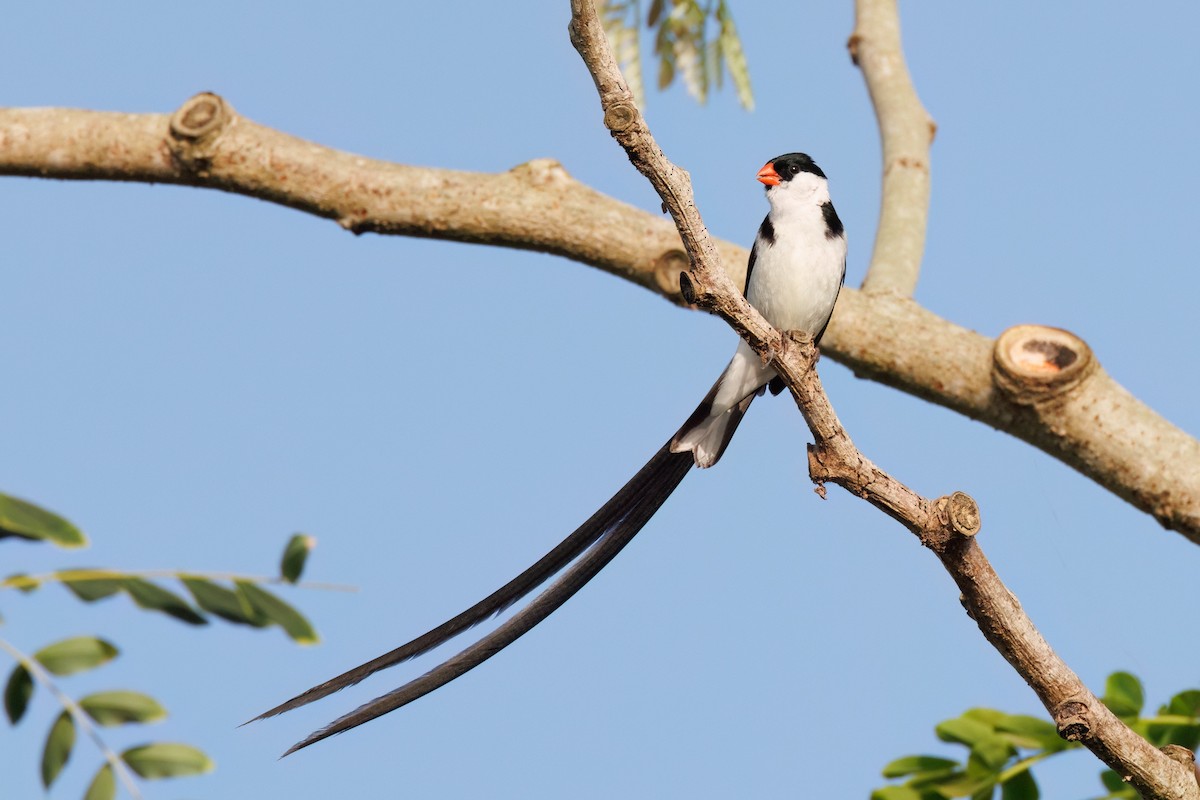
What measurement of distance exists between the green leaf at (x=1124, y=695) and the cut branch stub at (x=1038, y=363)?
53cm

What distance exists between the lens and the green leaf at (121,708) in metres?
1.31

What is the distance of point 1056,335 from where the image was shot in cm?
240

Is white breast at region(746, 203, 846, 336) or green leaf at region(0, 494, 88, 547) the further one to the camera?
white breast at region(746, 203, 846, 336)

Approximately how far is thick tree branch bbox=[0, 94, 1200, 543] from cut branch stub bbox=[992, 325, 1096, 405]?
0.24ft

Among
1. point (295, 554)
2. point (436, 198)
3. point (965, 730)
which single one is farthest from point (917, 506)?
point (436, 198)

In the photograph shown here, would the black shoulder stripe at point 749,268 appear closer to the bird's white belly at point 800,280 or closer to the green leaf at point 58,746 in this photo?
the bird's white belly at point 800,280

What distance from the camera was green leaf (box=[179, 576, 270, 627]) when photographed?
130 cm

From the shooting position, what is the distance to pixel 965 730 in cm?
207

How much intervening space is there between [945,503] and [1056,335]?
787 millimetres

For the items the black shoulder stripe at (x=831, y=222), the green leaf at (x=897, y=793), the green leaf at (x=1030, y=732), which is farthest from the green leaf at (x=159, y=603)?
the black shoulder stripe at (x=831, y=222)

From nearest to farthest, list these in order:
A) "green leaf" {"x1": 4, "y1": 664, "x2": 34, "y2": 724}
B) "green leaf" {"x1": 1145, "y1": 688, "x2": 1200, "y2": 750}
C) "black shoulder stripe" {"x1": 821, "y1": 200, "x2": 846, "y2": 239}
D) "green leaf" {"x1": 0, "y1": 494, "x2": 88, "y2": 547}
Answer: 1. "green leaf" {"x1": 0, "y1": 494, "x2": 88, "y2": 547}
2. "green leaf" {"x1": 4, "y1": 664, "x2": 34, "y2": 724}
3. "green leaf" {"x1": 1145, "y1": 688, "x2": 1200, "y2": 750}
4. "black shoulder stripe" {"x1": 821, "y1": 200, "x2": 846, "y2": 239}

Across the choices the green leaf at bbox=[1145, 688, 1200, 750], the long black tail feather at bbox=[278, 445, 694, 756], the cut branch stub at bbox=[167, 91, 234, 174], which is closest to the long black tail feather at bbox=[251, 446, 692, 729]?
the long black tail feather at bbox=[278, 445, 694, 756]

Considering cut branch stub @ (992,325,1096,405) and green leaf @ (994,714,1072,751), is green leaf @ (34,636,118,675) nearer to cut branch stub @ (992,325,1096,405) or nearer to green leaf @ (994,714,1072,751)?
green leaf @ (994,714,1072,751)

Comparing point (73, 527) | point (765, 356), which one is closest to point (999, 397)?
point (765, 356)
